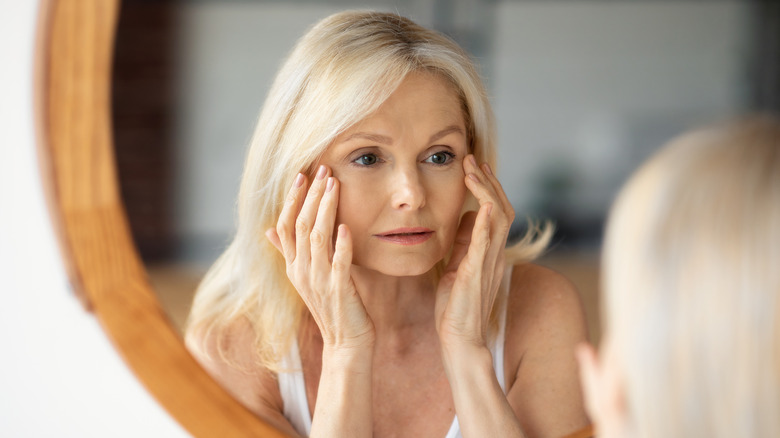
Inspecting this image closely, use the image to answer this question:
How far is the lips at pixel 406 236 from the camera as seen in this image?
681 millimetres

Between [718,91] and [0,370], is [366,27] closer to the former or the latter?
[0,370]

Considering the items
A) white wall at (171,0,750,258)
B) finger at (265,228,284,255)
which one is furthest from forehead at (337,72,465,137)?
white wall at (171,0,750,258)

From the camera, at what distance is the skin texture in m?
0.66

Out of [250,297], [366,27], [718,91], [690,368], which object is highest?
[366,27]

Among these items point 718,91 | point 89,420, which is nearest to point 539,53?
point 718,91

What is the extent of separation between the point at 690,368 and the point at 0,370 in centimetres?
60

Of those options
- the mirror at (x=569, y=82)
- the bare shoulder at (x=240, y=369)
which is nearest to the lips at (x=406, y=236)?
the bare shoulder at (x=240, y=369)

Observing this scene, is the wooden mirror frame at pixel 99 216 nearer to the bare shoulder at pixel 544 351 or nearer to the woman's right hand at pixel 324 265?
the woman's right hand at pixel 324 265

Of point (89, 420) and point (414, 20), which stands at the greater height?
point (414, 20)

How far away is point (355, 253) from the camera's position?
70 cm

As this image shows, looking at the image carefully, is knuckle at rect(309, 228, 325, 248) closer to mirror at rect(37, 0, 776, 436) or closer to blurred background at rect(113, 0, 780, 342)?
mirror at rect(37, 0, 776, 436)

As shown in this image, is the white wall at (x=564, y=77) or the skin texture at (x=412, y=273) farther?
the white wall at (x=564, y=77)

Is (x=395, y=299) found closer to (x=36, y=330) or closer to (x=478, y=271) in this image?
(x=478, y=271)

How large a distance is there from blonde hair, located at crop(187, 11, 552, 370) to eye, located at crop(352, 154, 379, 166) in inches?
1.3
